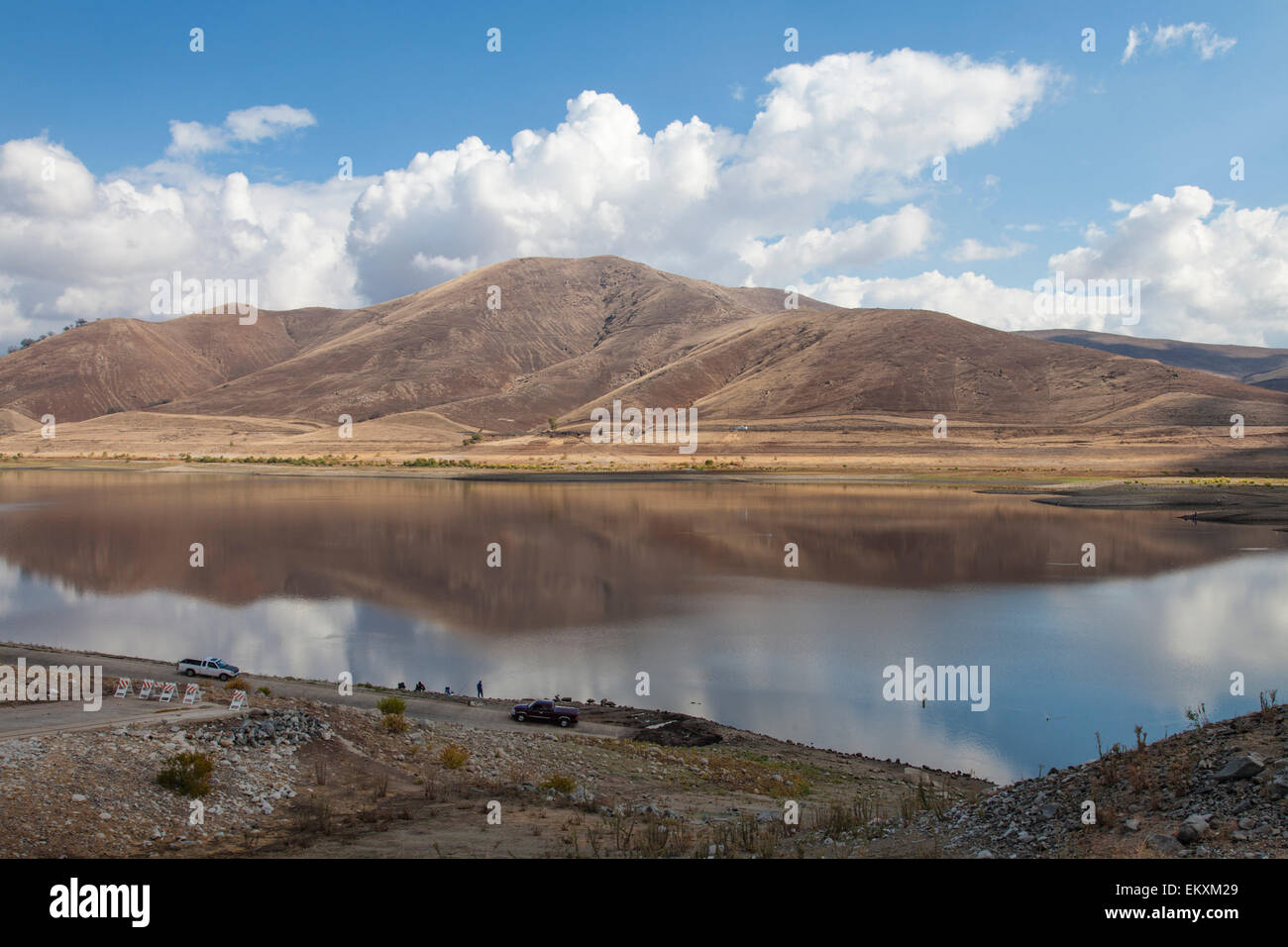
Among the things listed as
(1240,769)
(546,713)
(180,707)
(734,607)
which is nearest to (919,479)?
(734,607)

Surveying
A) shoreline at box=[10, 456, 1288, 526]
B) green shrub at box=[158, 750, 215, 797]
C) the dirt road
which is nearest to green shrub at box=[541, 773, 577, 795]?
the dirt road

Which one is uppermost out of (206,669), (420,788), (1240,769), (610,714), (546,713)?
(1240,769)

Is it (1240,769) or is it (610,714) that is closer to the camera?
(1240,769)

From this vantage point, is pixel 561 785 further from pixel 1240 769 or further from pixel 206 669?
pixel 206 669

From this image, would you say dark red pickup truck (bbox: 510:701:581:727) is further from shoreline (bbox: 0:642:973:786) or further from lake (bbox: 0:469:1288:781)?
lake (bbox: 0:469:1288:781)

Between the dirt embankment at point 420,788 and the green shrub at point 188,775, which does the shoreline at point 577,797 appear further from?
the green shrub at point 188,775

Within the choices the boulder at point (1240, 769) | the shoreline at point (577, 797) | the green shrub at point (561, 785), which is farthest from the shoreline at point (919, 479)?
the green shrub at point (561, 785)
